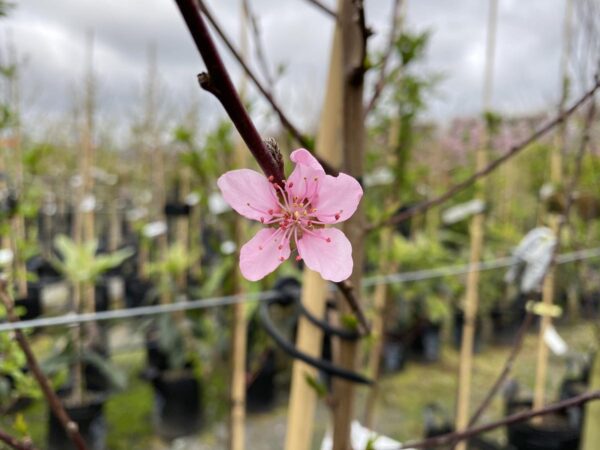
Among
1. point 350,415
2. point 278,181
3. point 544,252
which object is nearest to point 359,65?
point 278,181

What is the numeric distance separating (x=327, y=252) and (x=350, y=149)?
39cm

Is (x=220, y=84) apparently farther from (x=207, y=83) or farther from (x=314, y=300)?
(x=314, y=300)

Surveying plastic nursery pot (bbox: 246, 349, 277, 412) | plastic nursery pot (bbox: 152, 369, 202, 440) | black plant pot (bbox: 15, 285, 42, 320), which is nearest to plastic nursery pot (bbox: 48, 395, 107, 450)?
plastic nursery pot (bbox: 152, 369, 202, 440)

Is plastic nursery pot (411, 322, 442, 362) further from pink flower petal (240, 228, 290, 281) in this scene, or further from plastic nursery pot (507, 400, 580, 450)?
pink flower petal (240, 228, 290, 281)

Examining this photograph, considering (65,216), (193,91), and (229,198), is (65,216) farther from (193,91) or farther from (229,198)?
(229,198)

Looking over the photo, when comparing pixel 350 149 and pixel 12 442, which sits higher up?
pixel 350 149

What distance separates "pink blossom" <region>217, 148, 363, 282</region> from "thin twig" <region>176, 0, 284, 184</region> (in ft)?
0.05

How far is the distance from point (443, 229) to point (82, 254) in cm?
373

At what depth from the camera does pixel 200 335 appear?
3396mm

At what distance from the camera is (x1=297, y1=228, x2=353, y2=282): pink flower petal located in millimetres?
299

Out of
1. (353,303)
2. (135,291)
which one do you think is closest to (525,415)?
(353,303)

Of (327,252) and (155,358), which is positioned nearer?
(327,252)

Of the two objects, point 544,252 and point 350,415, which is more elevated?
point 544,252

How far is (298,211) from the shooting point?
0.33 metres
